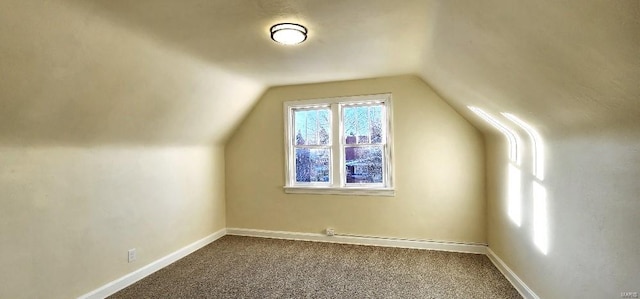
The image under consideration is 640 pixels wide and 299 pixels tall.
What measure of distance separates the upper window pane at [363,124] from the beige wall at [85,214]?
2221mm

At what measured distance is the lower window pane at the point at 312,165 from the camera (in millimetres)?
4246

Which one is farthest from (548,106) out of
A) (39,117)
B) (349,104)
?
(39,117)

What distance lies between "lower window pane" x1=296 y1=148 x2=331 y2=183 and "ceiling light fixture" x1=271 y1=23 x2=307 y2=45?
2.12m

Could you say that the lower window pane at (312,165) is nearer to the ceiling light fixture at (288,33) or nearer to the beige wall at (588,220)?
the ceiling light fixture at (288,33)

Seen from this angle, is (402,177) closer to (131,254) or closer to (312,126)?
(312,126)

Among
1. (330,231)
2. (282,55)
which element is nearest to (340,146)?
(330,231)

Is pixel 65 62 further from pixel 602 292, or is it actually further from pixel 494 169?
pixel 494 169

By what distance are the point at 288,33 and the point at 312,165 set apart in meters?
2.39

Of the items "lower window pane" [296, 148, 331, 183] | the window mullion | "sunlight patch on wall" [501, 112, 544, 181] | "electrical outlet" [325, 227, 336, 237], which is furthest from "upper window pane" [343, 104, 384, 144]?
"sunlight patch on wall" [501, 112, 544, 181]

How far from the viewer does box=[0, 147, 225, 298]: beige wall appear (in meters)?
2.12

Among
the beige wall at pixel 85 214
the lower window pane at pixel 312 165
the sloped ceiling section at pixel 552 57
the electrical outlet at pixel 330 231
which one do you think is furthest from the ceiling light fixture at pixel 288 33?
the electrical outlet at pixel 330 231

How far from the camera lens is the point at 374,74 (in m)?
3.71

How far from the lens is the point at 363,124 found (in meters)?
4.05

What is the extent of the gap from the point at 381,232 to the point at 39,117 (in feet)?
12.0
